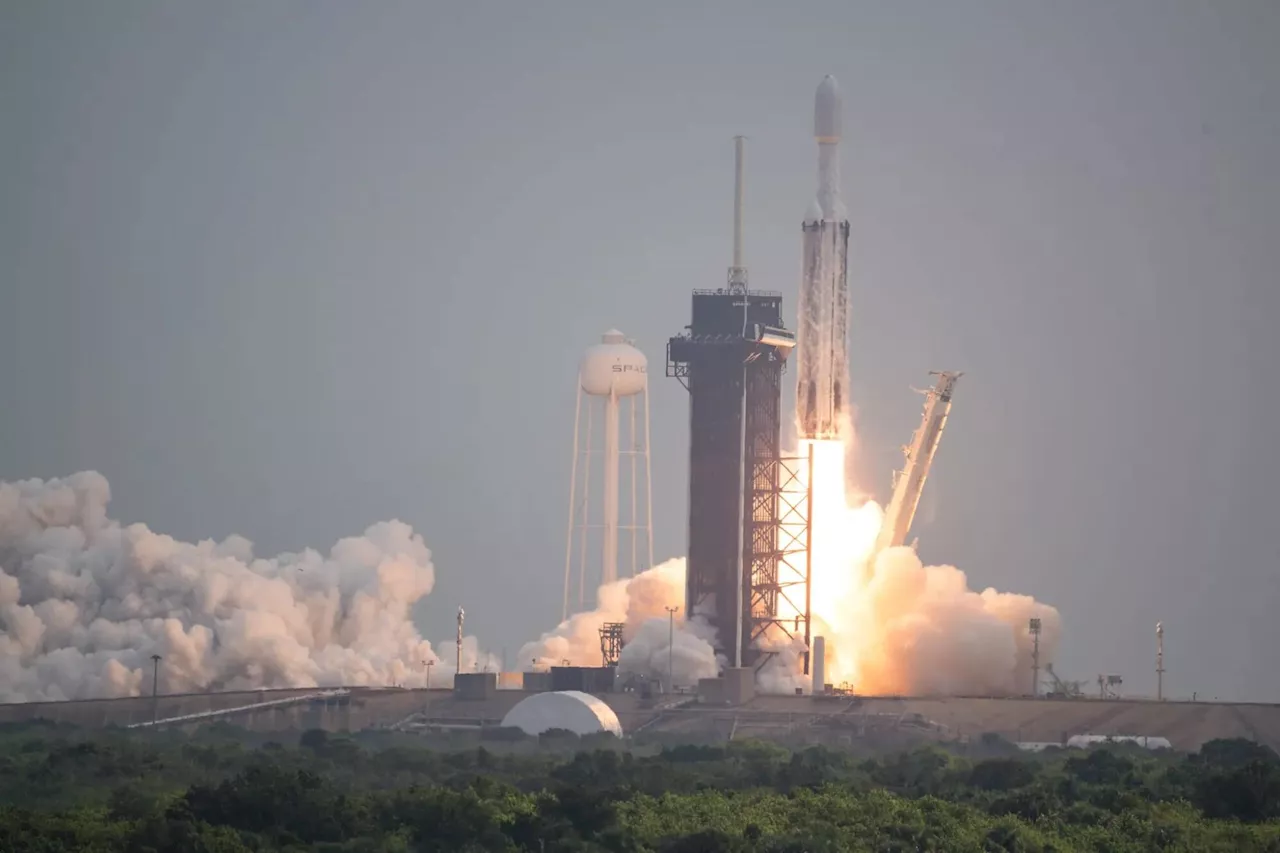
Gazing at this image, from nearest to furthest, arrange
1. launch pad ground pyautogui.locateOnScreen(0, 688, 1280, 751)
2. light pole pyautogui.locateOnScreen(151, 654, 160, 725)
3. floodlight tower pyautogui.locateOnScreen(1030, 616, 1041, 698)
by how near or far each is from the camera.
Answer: launch pad ground pyautogui.locateOnScreen(0, 688, 1280, 751), light pole pyautogui.locateOnScreen(151, 654, 160, 725), floodlight tower pyautogui.locateOnScreen(1030, 616, 1041, 698)

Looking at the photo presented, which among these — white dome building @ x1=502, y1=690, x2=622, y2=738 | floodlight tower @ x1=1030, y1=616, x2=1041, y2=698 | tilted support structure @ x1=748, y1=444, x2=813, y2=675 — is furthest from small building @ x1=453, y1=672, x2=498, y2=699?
floodlight tower @ x1=1030, y1=616, x2=1041, y2=698

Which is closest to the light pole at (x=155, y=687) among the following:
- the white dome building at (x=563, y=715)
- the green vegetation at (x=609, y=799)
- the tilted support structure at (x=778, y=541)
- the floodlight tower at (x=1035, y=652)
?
the green vegetation at (x=609, y=799)

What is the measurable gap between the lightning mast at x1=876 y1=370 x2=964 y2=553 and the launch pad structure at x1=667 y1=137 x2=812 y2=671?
4.73 m

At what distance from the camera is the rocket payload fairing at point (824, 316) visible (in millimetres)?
132125

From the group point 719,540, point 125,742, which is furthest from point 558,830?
point 719,540

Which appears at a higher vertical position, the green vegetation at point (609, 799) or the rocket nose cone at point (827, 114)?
the rocket nose cone at point (827, 114)

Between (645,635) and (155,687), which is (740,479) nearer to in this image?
(645,635)

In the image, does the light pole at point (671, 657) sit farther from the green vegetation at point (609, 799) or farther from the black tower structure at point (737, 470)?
the green vegetation at point (609, 799)

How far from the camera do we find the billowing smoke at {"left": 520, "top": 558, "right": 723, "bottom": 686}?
13100 centimetres

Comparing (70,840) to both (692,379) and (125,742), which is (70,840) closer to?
(125,742)

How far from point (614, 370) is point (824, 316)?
14197 millimetres

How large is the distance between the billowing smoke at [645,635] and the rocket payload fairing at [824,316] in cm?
1065

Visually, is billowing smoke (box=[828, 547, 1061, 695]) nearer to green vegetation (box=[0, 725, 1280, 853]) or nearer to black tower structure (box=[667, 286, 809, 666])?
black tower structure (box=[667, 286, 809, 666])

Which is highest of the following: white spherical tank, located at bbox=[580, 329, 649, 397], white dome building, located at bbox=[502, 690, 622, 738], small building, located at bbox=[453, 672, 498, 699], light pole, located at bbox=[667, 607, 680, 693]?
white spherical tank, located at bbox=[580, 329, 649, 397]
